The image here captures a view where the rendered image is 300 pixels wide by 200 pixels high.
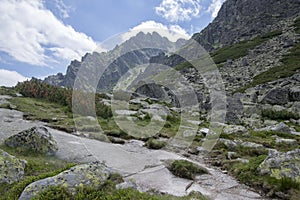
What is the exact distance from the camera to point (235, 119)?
91.3 ft

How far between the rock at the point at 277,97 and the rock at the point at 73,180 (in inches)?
1293

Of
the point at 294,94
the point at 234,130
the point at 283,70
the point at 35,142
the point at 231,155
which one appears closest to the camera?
the point at 35,142

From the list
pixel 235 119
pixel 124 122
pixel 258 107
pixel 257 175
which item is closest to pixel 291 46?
pixel 258 107

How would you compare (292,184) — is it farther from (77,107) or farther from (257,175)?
(77,107)

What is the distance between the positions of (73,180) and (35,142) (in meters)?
5.42

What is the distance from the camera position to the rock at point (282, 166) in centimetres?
830

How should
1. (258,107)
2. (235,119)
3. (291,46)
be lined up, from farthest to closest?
(291,46) → (258,107) → (235,119)

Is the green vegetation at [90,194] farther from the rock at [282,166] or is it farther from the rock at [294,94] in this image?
the rock at [294,94]

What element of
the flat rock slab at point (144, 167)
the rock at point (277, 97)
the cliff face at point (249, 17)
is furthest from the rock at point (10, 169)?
the cliff face at point (249, 17)

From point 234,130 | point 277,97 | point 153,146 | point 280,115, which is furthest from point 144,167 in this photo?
point 277,97

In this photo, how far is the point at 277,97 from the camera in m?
34.1

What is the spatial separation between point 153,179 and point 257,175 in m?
4.10

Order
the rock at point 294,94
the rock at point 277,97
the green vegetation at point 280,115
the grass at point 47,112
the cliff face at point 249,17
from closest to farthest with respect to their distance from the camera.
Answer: the grass at point 47,112 → the green vegetation at point 280,115 → the rock at point 294,94 → the rock at point 277,97 → the cliff face at point 249,17

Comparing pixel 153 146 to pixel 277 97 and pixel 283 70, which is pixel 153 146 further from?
pixel 283 70
